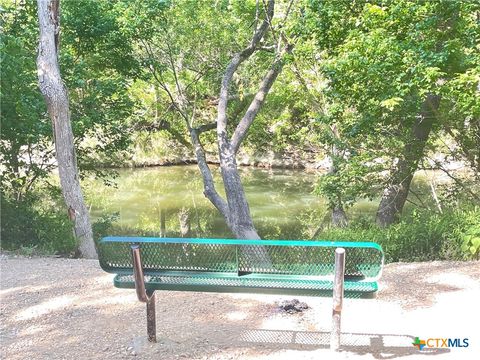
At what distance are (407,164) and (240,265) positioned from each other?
714cm

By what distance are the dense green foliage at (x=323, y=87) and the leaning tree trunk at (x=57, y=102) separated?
0.93 m

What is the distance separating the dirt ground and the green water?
9.21 meters

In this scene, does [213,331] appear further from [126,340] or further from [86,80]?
[86,80]

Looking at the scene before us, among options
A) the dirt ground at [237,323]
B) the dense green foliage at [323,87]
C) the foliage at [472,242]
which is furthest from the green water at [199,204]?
the dirt ground at [237,323]

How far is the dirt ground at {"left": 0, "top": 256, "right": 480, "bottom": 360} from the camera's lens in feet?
11.8

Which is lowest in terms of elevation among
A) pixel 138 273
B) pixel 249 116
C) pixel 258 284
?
pixel 258 284

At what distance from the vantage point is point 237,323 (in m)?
4.12

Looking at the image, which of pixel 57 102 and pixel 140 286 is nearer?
pixel 140 286

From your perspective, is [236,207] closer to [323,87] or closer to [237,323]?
[323,87]

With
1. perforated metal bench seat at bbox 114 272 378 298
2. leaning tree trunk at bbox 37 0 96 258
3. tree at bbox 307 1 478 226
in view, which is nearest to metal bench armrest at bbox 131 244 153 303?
perforated metal bench seat at bbox 114 272 378 298

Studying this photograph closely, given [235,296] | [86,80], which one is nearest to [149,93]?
[86,80]

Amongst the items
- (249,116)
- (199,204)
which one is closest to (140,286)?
(249,116)

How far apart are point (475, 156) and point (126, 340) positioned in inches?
315

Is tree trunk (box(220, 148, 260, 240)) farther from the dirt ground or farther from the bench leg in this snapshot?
the bench leg
